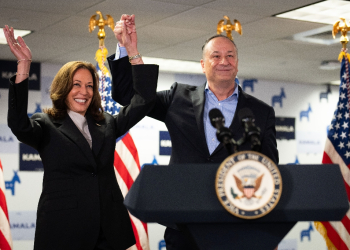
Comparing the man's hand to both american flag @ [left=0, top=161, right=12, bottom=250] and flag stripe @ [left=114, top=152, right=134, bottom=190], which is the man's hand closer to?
flag stripe @ [left=114, top=152, right=134, bottom=190]

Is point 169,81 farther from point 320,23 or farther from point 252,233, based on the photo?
point 252,233

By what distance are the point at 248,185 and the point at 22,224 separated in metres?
6.32

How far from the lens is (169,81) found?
26.7ft

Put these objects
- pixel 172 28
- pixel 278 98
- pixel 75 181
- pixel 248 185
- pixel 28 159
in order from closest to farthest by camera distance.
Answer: pixel 248 185, pixel 75 181, pixel 172 28, pixel 28 159, pixel 278 98

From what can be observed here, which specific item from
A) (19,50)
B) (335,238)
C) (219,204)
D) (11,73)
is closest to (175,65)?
(11,73)

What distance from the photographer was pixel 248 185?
1167 mm

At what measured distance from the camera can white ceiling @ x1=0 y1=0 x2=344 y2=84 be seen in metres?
4.42

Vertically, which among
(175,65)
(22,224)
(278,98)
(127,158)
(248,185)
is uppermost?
(175,65)

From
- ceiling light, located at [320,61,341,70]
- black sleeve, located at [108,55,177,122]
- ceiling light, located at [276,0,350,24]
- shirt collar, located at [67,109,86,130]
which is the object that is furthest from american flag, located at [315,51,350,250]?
shirt collar, located at [67,109,86,130]

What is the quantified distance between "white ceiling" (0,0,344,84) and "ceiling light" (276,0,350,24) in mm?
120

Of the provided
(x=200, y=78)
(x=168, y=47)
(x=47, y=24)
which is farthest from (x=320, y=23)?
(x=200, y=78)

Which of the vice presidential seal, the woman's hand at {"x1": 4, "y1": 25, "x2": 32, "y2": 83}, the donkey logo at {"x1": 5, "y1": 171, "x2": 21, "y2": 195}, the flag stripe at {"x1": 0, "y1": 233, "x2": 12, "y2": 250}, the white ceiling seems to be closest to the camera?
the vice presidential seal

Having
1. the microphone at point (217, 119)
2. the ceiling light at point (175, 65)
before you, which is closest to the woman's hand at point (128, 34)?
the microphone at point (217, 119)

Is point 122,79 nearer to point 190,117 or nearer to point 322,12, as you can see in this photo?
point 190,117
